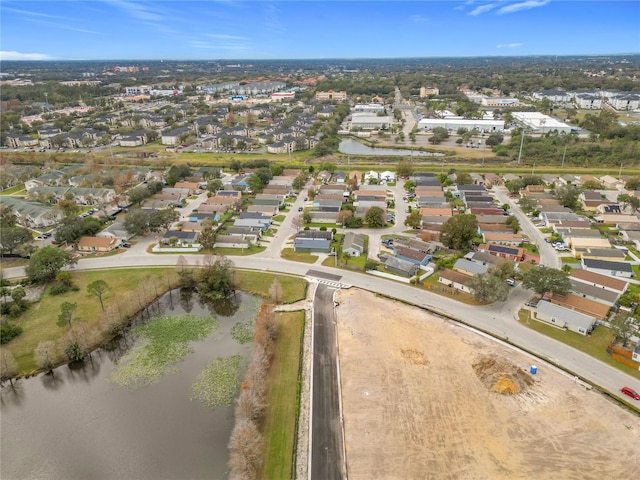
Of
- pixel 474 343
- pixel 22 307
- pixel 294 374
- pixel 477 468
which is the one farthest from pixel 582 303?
pixel 22 307

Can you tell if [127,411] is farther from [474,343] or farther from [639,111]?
[639,111]

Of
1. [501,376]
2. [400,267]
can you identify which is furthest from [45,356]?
[501,376]

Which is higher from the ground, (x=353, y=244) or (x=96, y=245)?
(x=353, y=244)

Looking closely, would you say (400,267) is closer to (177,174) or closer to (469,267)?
(469,267)

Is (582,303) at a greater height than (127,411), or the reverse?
(582,303)

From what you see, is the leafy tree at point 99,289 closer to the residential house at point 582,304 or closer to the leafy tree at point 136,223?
the leafy tree at point 136,223

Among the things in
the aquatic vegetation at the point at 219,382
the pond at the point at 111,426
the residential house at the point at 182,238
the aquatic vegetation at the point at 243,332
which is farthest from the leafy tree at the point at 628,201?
the residential house at the point at 182,238
